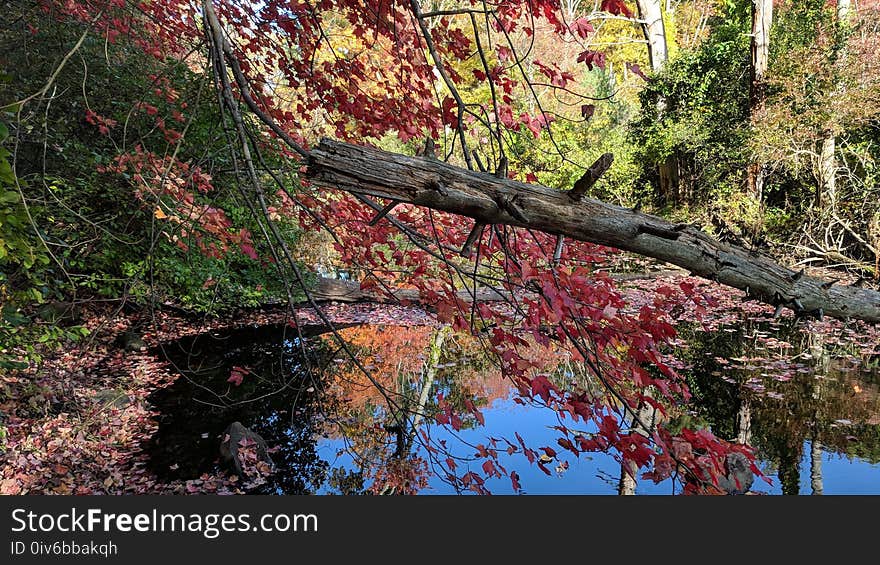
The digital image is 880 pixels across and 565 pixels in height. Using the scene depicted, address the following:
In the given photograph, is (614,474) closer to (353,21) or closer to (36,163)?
(353,21)

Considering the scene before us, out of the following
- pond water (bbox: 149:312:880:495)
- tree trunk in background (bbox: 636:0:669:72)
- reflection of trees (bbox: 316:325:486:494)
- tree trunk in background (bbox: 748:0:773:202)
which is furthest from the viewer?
tree trunk in background (bbox: 636:0:669:72)

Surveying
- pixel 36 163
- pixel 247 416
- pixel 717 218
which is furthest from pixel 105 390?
pixel 717 218

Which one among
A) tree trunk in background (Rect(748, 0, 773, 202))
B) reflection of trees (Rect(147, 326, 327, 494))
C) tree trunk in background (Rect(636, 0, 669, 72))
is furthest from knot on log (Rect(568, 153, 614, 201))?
tree trunk in background (Rect(636, 0, 669, 72))

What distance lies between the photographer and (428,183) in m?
1.61

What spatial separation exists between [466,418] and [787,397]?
9.29ft

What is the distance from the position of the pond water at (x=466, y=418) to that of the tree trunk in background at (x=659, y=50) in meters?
4.63

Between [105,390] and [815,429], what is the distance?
589 centimetres

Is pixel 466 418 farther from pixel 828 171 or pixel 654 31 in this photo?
pixel 654 31

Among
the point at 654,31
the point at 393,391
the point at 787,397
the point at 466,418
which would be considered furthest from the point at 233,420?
the point at 654,31

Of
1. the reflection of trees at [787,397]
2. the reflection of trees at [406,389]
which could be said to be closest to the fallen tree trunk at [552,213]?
the reflection of trees at [406,389]

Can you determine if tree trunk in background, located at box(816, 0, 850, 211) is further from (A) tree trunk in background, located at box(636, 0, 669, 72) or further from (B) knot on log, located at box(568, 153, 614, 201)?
(B) knot on log, located at box(568, 153, 614, 201)

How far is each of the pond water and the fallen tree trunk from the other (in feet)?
3.84

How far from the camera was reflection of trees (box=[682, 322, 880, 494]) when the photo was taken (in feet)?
12.6

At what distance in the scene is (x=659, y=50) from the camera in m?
11.3
